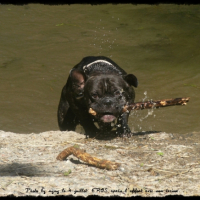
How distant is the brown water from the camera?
9.84 meters

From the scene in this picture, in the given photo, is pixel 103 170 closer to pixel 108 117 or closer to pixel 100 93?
pixel 108 117

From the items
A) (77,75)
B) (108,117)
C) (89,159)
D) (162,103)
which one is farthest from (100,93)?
(89,159)

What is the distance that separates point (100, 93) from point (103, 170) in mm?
1823

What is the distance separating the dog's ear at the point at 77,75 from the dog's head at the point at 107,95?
0.11 metres

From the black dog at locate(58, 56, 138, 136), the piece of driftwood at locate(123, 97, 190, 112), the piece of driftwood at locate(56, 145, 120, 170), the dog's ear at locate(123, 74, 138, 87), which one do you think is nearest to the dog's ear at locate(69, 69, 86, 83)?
the black dog at locate(58, 56, 138, 136)

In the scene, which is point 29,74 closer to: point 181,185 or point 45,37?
point 45,37

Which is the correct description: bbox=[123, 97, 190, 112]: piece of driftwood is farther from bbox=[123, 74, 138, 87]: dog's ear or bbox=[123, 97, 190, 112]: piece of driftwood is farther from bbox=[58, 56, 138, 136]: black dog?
bbox=[123, 74, 138, 87]: dog's ear

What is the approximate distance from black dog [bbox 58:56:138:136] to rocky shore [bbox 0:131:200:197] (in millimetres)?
372

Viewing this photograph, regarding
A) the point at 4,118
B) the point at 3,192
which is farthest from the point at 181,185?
the point at 4,118

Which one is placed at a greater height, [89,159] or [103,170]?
[89,159]

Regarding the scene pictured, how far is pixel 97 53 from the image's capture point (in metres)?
12.7

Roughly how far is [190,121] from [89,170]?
16.7ft

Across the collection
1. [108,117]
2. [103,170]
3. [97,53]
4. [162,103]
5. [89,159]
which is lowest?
[103,170]

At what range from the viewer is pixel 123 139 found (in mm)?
6348
